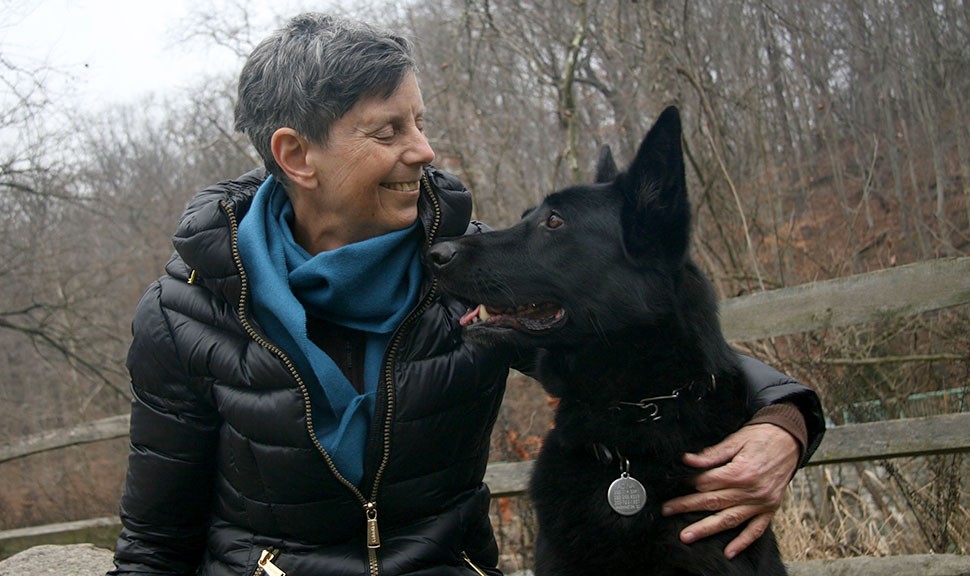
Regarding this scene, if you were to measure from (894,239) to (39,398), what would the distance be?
12624 mm

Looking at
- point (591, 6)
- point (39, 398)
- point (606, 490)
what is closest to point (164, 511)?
point (606, 490)

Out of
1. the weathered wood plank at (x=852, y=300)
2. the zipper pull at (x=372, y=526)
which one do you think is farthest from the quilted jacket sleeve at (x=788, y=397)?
the weathered wood plank at (x=852, y=300)

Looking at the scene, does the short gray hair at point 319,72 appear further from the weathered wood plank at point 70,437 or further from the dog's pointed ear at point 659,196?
the weathered wood plank at point 70,437

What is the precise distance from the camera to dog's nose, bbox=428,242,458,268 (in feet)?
6.23

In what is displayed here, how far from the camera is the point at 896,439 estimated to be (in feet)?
9.55

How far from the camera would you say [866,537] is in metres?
3.63

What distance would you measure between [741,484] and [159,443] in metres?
1.30

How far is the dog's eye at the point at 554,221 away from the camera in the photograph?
2.13m

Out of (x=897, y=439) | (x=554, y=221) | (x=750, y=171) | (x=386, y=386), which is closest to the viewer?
(x=386, y=386)

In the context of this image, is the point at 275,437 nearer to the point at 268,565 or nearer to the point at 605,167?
the point at 268,565

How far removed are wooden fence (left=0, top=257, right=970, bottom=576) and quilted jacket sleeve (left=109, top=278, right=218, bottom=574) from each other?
1.33 m

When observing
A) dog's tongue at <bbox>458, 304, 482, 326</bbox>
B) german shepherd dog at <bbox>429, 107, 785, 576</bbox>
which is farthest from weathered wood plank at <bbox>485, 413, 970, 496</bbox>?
dog's tongue at <bbox>458, 304, 482, 326</bbox>

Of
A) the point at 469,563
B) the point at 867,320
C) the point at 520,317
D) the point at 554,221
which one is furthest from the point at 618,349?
the point at 867,320

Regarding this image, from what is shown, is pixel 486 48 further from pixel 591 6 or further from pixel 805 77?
pixel 805 77
